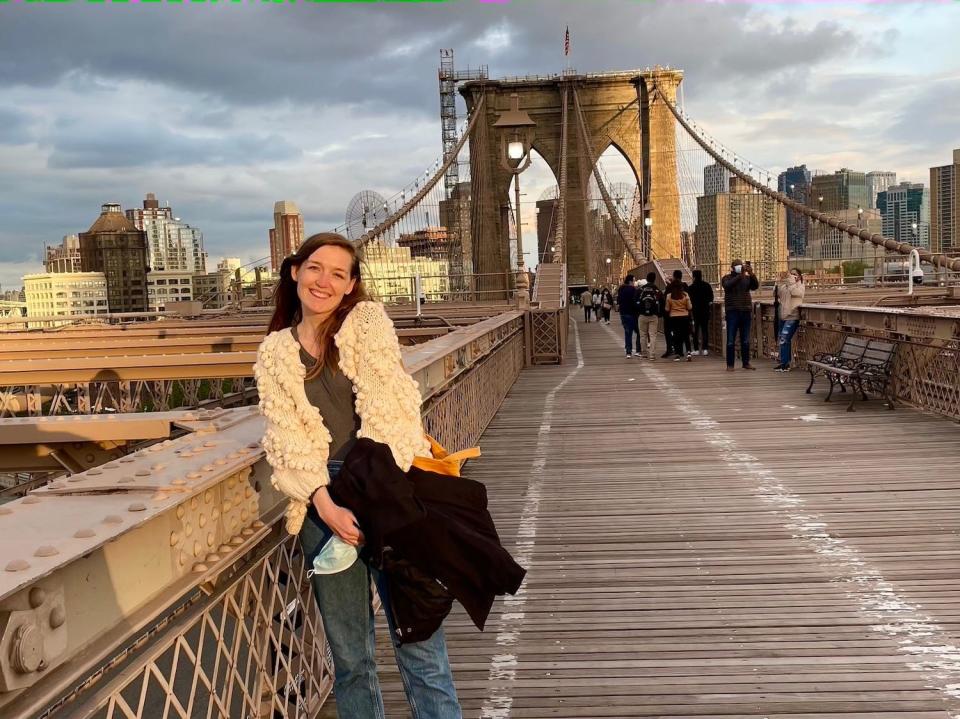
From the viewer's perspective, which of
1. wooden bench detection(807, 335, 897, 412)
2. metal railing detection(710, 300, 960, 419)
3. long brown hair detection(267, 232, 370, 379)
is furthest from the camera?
wooden bench detection(807, 335, 897, 412)

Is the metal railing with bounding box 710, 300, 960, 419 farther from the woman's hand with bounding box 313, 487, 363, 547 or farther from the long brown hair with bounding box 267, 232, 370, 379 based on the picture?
the woman's hand with bounding box 313, 487, 363, 547

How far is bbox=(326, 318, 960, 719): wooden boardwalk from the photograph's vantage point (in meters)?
3.62

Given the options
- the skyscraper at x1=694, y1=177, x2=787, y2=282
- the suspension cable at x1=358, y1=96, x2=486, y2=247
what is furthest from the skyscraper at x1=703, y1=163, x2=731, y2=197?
the suspension cable at x1=358, y1=96, x2=486, y2=247

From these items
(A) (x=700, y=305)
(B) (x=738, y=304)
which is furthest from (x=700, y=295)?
(B) (x=738, y=304)

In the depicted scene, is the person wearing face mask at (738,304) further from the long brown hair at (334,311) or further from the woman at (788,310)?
the long brown hair at (334,311)

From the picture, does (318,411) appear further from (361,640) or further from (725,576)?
(725,576)

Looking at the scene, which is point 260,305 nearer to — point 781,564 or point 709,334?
point 709,334

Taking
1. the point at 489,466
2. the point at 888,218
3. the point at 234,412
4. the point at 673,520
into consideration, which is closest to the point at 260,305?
the point at 489,466

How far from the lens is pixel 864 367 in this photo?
1097 centimetres

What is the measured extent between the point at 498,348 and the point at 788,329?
569cm

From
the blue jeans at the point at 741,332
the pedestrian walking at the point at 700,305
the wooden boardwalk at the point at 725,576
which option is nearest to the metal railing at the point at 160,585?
the wooden boardwalk at the point at 725,576

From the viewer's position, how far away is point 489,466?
8.41m

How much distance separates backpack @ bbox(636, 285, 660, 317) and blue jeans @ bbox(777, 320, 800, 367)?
9.58 ft

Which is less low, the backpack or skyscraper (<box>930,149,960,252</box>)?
skyscraper (<box>930,149,960,252</box>)
